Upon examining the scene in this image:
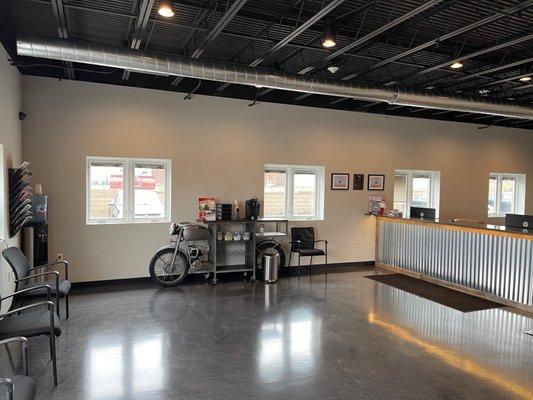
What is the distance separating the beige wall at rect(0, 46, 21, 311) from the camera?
398 cm

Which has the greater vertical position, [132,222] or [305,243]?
[132,222]

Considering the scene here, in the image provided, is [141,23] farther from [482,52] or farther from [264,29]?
[482,52]

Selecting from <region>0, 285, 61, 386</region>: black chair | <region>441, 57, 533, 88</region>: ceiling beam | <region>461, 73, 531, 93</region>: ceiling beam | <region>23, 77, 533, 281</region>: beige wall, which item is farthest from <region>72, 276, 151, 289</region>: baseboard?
<region>461, 73, 531, 93</region>: ceiling beam

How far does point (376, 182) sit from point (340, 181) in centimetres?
84

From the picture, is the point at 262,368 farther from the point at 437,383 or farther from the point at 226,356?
the point at 437,383

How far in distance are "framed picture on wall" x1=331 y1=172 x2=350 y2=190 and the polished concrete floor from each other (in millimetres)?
2460

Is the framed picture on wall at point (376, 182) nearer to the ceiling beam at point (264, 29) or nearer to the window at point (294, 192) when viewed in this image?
the window at point (294, 192)

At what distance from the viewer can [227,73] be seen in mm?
4750

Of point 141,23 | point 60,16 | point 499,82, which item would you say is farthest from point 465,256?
point 60,16

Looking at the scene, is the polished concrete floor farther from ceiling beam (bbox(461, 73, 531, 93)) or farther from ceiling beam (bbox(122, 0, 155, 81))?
ceiling beam (bbox(461, 73, 531, 93))

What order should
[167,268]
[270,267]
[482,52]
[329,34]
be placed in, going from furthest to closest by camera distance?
[270,267] < [167,268] < [482,52] < [329,34]

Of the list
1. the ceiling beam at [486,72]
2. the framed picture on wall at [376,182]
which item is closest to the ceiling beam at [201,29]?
the ceiling beam at [486,72]

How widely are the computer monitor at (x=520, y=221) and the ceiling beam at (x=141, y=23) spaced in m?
5.48

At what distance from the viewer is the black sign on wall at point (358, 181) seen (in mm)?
7566
